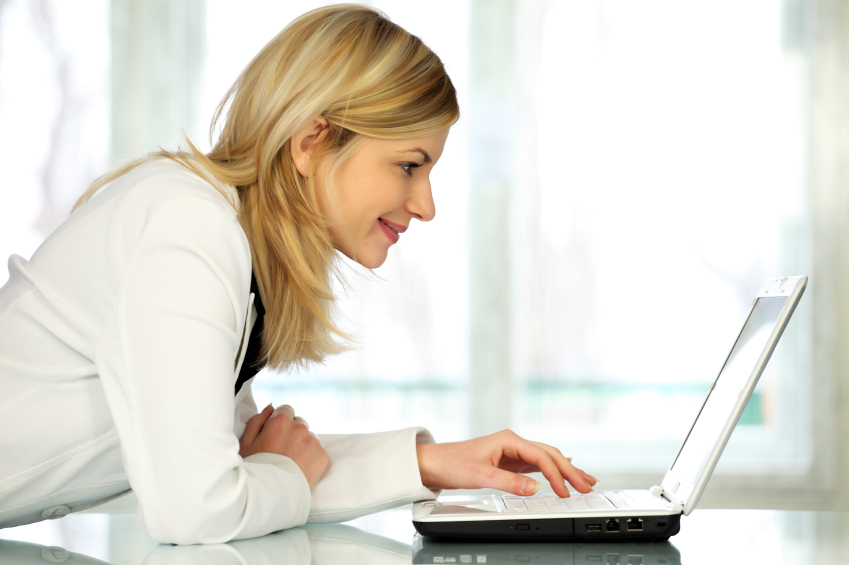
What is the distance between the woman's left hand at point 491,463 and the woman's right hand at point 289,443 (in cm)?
12

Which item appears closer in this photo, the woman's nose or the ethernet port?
the ethernet port

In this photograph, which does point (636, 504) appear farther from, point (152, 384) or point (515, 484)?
point (152, 384)

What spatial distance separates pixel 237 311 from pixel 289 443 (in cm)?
21

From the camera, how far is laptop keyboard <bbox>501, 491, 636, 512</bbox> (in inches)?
27.6

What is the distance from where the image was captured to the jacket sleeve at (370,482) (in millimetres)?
806

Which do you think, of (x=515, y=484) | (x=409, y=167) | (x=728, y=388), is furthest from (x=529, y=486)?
(x=409, y=167)

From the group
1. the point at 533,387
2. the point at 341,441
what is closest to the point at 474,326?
the point at 533,387

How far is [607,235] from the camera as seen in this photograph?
2293mm

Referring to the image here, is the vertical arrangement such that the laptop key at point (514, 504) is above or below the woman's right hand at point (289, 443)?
below

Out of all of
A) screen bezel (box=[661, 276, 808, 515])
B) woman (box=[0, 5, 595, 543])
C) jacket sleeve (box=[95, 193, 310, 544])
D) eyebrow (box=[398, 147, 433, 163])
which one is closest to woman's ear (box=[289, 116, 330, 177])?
woman (box=[0, 5, 595, 543])

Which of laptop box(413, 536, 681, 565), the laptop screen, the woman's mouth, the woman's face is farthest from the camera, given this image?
the woman's mouth

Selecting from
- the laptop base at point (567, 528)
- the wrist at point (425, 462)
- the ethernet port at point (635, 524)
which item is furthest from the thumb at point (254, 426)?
the ethernet port at point (635, 524)

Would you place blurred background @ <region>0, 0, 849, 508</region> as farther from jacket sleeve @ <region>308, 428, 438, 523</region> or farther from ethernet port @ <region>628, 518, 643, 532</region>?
ethernet port @ <region>628, 518, 643, 532</region>

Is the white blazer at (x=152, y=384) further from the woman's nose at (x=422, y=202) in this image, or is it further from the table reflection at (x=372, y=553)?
the woman's nose at (x=422, y=202)
